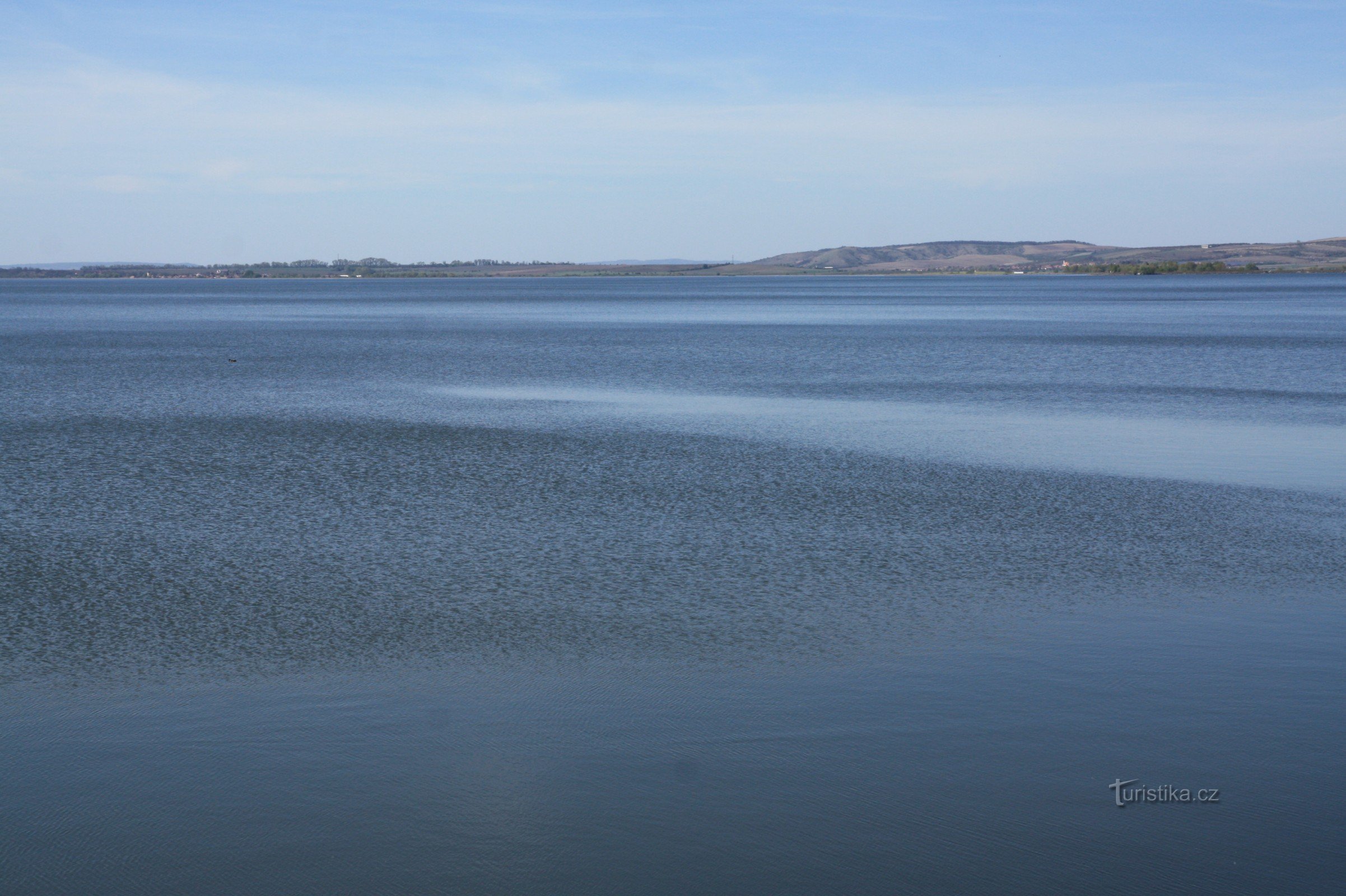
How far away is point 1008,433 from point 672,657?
20.6 meters

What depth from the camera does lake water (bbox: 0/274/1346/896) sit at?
9781 mm

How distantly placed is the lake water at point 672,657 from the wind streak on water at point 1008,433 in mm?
280

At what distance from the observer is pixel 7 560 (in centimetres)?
1792

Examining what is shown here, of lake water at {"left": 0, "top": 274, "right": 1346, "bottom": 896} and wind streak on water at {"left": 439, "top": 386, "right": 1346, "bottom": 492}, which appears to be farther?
wind streak on water at {"left": 439, "top": 386, "right": 1346, "bottom": 492}

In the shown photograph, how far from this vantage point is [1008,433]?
32188 millimetres

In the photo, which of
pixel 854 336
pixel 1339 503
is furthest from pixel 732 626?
pixel 854 336

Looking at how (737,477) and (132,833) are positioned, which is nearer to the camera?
(132,833)

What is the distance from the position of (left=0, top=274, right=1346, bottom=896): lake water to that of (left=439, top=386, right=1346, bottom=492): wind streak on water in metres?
0.28

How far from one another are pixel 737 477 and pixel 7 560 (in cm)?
1360

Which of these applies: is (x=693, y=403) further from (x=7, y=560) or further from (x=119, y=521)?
(x=7, y=560)

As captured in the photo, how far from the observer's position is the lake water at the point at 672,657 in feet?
32.1

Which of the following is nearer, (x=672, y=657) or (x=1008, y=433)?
(x=672, y=657)

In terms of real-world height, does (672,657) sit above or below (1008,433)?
below

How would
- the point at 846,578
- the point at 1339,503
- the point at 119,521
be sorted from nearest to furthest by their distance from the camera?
the point at 846,578 → the point at 119,521 → the point at 1339,503
